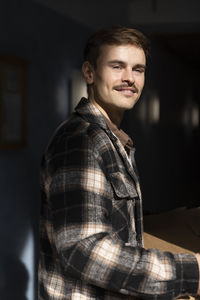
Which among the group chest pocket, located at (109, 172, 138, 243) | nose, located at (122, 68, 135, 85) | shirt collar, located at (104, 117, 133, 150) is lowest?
chest pocket, located at (109, 172, 138, 243)

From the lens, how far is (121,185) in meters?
1.08

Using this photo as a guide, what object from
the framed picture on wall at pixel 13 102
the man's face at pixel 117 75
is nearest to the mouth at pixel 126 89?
the man's face at pixel 117 75

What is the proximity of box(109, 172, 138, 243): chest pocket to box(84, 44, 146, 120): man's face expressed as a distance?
21 cm

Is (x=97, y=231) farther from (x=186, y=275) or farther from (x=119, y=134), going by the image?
(x=119, y=134)

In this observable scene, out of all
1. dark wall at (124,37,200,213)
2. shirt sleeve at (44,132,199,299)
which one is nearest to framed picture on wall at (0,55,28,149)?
shirt sleeve at (44,132,199,299)

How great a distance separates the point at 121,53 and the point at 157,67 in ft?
18.7

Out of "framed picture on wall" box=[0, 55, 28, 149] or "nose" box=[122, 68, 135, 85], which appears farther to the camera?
"framed picture on wall" box=[0, 55, 28, 149]

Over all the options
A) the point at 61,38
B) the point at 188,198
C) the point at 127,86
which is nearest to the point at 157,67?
the point at 188,198

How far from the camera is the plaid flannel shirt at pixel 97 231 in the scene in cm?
98

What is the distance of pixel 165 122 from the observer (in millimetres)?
7383

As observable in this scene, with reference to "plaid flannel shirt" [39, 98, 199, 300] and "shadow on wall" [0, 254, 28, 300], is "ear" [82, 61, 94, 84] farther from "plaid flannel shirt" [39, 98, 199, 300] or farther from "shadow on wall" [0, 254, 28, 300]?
"shadow on wall" [0, 254, 28, 300]

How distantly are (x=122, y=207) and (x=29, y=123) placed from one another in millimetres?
2134

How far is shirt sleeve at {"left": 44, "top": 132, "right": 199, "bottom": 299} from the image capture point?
0.98 m

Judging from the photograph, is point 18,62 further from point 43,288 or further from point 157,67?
Result: point 157,67
